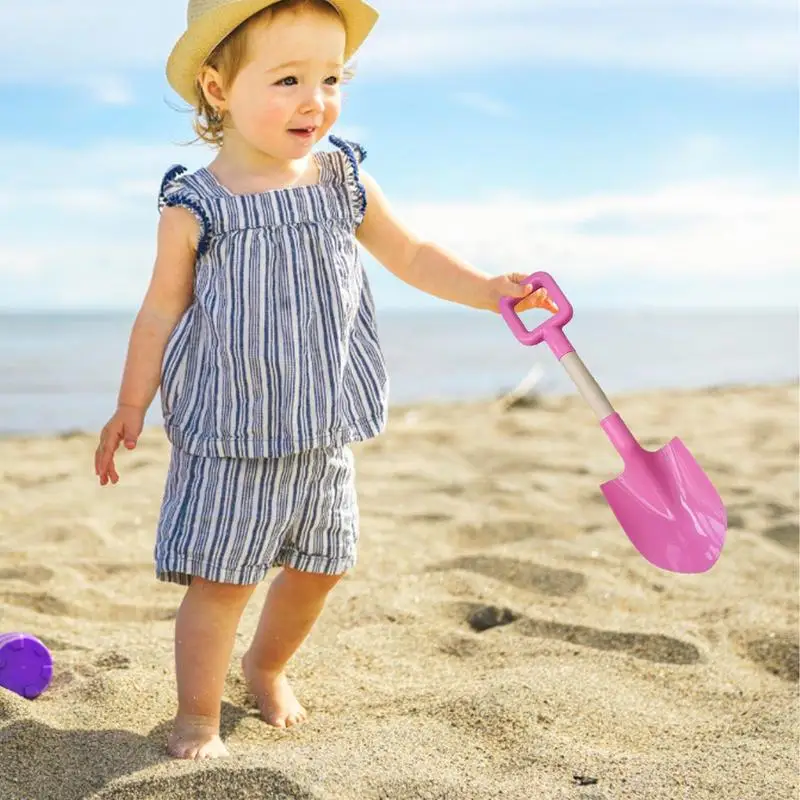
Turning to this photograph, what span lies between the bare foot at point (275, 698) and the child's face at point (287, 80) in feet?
3.71

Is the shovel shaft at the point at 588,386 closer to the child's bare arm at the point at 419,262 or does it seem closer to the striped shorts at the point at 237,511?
the child's bare arm at the point at 419,262

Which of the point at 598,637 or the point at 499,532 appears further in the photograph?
the point at 499,532

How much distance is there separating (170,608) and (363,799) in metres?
1.45

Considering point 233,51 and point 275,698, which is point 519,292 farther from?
point 275,698

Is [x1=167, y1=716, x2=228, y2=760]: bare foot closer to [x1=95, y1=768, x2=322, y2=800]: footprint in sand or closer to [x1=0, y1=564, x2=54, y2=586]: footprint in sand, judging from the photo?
[x1=95, y1=768, x2=322, y2=800]: footprint in sand

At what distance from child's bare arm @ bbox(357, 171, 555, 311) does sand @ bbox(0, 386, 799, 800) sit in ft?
2.80

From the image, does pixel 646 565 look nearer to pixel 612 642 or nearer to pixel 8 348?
pixel 612 642

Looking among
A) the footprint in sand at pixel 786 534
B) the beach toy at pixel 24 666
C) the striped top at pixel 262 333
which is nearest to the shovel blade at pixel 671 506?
the striped top at pixel 262 333

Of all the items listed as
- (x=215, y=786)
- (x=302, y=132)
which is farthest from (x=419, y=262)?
(x=215, y=786)

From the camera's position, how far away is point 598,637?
2947mm

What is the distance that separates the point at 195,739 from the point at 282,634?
14.4 inches

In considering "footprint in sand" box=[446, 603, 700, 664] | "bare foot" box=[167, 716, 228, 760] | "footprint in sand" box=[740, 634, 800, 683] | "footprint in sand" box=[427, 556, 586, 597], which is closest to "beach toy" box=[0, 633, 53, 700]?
"bare foot" box=[167, 716, 228, 760]

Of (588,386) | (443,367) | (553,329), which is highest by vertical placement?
(553,329)

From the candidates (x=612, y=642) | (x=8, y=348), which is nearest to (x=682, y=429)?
(x=612, y=642)
